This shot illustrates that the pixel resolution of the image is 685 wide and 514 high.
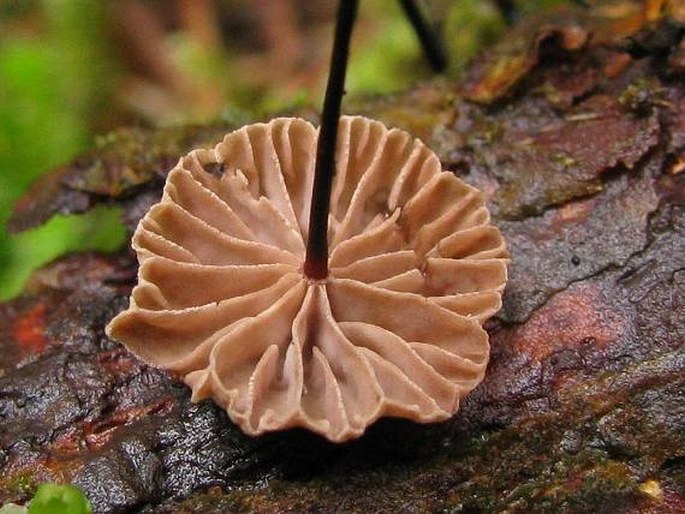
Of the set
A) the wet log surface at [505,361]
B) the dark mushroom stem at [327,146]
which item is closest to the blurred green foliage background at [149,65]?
the wet log surface at [505,361]

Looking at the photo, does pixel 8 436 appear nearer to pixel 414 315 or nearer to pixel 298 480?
pixel 298 480

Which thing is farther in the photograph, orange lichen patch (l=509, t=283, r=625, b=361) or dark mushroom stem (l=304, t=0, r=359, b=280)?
orange lichen patch (l=509, t=283, r=625, b=361)

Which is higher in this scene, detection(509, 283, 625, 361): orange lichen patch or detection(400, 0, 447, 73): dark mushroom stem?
detection(400, 0, 447, 73): dark mushroom stem

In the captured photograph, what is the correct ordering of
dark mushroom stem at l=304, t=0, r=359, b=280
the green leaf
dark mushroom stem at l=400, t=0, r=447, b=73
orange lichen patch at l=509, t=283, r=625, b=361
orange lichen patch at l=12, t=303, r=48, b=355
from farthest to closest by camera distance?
1. dark mushroom stem at l=400, t=0, r=447, b=73
2. orange lichen patch at l=12, t=303, r=48, b=355
3. orange lichen patch at l=509, t=283, r=625, b=361
4. the green leaf
5. dark mushroom stem at l=304, t=0, r=359, b=280

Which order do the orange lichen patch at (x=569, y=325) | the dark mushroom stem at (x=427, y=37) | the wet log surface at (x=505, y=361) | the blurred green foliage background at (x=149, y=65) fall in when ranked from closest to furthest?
1. the wet log surface at (x=505, y=361)
2. the orange lichen patch at (x=569, y=325)
3. the dark mushroom stem at (x=427, y=37)
4. the blurred green foliage background at (x=149, y=65)

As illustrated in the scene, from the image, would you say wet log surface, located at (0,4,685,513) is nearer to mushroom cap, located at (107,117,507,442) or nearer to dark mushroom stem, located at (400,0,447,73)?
mushroom cap, located at (107,117,507,442)

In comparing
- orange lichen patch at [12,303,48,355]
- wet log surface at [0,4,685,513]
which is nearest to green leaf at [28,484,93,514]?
wet log surface at [0,4,685,513]

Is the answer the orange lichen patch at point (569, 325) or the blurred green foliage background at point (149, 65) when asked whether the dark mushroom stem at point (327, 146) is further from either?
the blurred green foliage background at point (149, 65)

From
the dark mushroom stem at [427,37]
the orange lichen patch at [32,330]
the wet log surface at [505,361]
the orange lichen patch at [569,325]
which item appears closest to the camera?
the wet log surface at [505,361]
